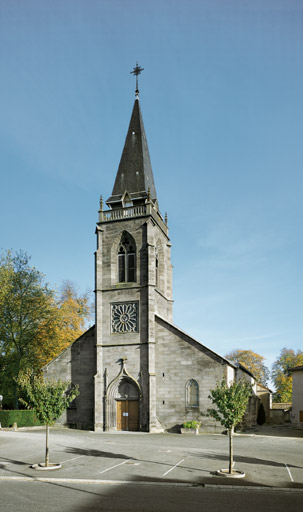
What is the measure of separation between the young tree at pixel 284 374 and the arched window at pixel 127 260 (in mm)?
Answer: 48926

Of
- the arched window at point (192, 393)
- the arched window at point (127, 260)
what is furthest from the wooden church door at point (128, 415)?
Answer: the arched window at point (127, 260)

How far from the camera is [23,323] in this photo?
155 ft

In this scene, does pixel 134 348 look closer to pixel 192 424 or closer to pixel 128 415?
pixel 128 415

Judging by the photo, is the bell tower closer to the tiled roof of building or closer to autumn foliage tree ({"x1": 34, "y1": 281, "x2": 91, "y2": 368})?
the tiled roof of building

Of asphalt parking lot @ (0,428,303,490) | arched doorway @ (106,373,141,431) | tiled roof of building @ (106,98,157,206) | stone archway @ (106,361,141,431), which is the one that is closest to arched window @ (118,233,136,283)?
tiled roof of building @ (106,98,157,206)

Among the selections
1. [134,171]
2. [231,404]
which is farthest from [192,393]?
[134,171]

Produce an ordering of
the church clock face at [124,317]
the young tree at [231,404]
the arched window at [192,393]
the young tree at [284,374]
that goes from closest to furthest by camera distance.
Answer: the young tree at [231,404] < the arched window at [192,393] < the church clock face at [124,317] < the young tree at [284,374]

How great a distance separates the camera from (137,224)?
4047cm

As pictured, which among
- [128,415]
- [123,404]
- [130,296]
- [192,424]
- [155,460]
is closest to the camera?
[155,460]

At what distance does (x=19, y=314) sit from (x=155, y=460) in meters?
29.0

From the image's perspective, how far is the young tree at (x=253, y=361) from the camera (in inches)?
3095

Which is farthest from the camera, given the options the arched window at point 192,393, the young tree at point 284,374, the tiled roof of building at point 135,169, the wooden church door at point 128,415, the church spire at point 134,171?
the young tree at point 284,374

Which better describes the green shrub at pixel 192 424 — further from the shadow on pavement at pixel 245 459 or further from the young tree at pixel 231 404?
the young tree at pixel 231 404

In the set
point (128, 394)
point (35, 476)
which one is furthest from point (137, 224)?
point (35, 476)
